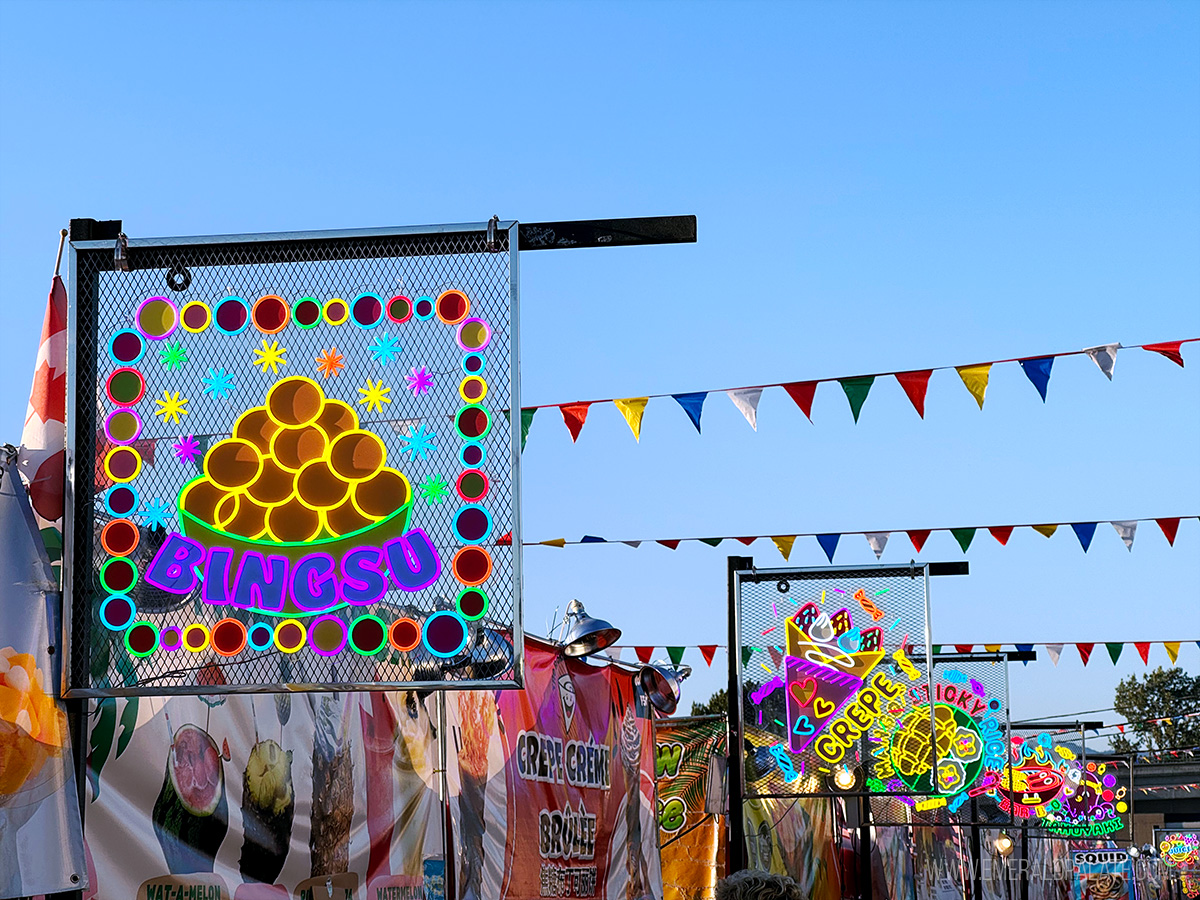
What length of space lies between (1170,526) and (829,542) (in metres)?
2.97

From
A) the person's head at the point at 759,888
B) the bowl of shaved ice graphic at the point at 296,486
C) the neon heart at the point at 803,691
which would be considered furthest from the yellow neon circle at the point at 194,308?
the neon heart at the point at 803,691

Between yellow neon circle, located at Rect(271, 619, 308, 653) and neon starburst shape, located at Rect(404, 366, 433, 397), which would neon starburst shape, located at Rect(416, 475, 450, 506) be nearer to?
neon starburst shape, located at Rect(404, 366, 433, 397)

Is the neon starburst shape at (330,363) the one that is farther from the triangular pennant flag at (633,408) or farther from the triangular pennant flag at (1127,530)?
the triangular pennant flag at (1127,530)

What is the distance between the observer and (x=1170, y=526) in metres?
12.8

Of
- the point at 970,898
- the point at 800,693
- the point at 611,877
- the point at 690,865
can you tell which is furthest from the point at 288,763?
the point at 970,898

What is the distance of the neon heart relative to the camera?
1113cm

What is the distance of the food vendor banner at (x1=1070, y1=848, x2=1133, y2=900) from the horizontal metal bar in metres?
35.3

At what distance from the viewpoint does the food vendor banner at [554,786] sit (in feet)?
26.5

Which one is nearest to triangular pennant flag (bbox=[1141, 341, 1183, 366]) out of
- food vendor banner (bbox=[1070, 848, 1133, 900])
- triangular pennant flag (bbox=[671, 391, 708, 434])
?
triangular pennant flag (bbox=[671, 391, 708, 434])

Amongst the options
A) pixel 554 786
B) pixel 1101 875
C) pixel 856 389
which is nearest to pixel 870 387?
pixel 856 389

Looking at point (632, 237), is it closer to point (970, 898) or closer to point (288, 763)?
point (288, 763)

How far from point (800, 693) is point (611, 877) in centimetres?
213

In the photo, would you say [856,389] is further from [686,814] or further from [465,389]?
[686,814]

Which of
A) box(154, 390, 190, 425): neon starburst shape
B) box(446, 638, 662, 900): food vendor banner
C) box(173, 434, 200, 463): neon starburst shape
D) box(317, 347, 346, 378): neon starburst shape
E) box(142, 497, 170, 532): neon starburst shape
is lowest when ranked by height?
box(446, 638, 662, 900): food vendor banner
